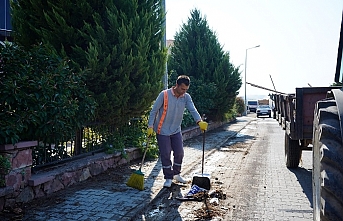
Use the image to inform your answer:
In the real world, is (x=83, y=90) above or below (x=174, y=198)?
above

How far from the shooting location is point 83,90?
605cm

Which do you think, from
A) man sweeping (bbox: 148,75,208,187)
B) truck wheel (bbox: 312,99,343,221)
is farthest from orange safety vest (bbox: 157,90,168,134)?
truck wheel (bbox: 312,99,343,221)

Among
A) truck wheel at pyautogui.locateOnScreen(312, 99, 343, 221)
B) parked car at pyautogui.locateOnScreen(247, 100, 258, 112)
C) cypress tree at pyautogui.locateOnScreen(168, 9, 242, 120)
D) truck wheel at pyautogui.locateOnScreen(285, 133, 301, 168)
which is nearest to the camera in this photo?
truck wheel at pyautogui.locateOnScreen(312, 99, 343, 221)

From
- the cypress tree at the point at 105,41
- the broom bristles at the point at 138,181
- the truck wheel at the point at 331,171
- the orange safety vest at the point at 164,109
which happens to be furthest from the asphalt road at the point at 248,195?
the cypress tree at the point at 105,41

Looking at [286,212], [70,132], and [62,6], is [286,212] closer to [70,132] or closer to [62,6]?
[70,132]

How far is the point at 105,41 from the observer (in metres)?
6.85

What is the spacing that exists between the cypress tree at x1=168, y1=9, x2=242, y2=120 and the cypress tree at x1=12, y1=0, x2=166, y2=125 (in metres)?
9.03

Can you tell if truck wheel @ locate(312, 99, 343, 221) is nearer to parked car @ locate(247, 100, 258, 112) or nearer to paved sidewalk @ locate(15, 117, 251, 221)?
paved sidewalk @ locate(15, 117, 251, 221)

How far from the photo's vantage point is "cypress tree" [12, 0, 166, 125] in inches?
253

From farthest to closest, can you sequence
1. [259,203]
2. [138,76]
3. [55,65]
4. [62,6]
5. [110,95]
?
[138,76] → [110,95] → [62,6] → [55,65] → [259,203]

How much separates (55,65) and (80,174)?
1.94m

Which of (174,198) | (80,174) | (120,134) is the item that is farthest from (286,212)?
(120,134)

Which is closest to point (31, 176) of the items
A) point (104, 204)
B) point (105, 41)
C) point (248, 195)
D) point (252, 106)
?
point (104, 204)

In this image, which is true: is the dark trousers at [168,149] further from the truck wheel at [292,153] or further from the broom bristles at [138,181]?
the truck wheel at [292,153]
